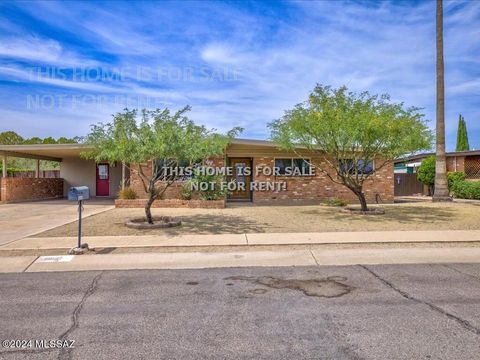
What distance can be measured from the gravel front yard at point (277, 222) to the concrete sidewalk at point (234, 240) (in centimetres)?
72

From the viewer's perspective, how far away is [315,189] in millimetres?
19875

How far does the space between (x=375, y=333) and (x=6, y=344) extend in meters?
3.70

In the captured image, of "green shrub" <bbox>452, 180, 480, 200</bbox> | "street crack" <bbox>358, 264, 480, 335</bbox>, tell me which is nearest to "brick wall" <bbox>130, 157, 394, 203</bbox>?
"green shrub" <bbox>452, 180, 480, 200</bbox>

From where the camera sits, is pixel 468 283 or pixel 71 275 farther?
pixel 71 275

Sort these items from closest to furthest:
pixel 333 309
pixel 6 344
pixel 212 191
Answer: pixel 6 344, pixel 333 309, pixel 212 191

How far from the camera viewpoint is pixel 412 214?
14.1m

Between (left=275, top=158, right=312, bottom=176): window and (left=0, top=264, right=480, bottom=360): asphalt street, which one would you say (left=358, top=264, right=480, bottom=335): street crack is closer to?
(left=0, top=264, right=480, bottom=360): asphalt street

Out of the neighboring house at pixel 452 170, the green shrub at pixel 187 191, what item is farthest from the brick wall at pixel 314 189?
the green shrub at pixel 187 191

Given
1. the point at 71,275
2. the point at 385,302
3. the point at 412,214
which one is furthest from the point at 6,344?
the point at 412,214

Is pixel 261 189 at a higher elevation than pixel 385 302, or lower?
higher

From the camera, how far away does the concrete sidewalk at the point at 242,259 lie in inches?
283

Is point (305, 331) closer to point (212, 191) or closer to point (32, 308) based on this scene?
point (32, 308)

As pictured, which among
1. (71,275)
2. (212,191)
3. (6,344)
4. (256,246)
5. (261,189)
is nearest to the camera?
(6,344)

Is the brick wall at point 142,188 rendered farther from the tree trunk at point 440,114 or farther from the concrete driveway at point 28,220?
the tree trunk at point 440,114
